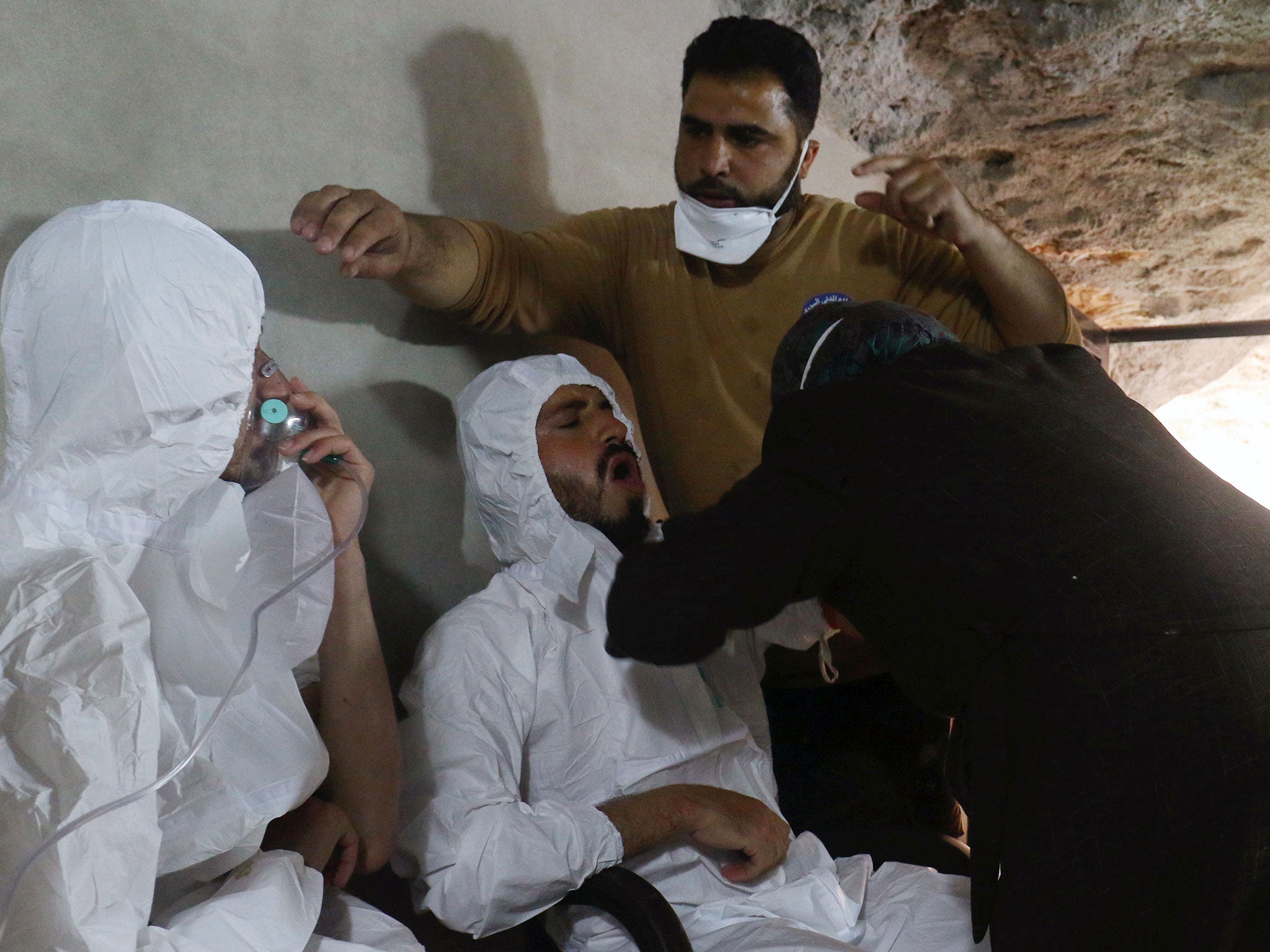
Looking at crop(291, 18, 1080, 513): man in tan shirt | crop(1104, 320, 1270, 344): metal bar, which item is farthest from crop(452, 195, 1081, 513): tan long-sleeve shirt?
crop(1104, 320, 1270, 344): metal bar

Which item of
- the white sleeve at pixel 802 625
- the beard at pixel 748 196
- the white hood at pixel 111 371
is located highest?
the beard at pixel 748 196

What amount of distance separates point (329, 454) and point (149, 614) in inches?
15.9

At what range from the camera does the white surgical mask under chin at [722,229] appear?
78.8 inches

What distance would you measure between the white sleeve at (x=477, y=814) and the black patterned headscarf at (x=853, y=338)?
24.3 inches

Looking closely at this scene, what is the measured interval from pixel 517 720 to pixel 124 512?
0.65 meters

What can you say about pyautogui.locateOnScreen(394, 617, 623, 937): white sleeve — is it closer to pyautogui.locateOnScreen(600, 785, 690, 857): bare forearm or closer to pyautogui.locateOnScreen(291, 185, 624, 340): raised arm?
pyautogui.locateOnScreen(600, 785, 690, 857): bare forearm

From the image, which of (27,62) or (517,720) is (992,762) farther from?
(27,62)

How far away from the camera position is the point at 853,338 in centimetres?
131

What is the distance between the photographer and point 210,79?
1634 millimetres

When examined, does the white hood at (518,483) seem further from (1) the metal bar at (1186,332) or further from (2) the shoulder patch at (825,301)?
(1) the metal bar at (1186,332)

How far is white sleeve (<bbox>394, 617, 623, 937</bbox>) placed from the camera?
1.36m

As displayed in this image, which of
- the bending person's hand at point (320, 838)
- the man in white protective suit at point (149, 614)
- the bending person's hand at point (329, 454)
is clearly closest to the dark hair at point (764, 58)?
the bending person's hand at point (329, 454)

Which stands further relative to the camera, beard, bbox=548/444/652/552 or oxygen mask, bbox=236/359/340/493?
beard, bbox=548/444/652/552

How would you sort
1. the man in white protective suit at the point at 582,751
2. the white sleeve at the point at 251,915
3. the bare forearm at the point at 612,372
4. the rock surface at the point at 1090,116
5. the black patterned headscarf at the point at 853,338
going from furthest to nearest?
1. the rock surface at the point at 1090,116
2. the bare forearm at the point at 612,372
3. the man in white protective suit at the point at 582,751
4. the black patterned headscarf at the point at 853,338
5. the white sleeve at the point at 251,915
